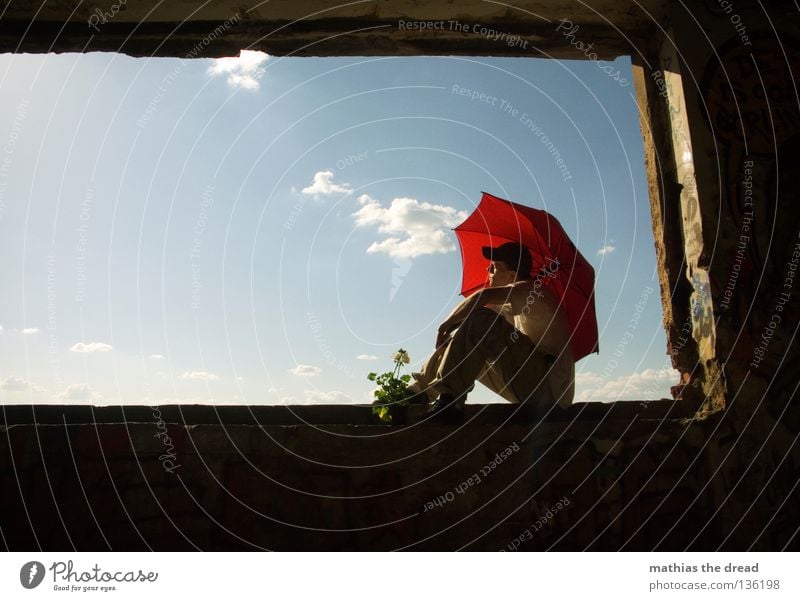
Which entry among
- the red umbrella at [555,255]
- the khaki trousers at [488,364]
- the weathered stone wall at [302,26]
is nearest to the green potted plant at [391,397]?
the khaki trousers at [488,364]

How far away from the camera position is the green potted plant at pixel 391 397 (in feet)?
12.0

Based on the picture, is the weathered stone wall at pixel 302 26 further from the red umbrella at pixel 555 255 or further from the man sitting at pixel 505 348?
the man sitting at pixel 505 348

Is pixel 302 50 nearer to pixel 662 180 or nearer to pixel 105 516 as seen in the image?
pixel 662 180

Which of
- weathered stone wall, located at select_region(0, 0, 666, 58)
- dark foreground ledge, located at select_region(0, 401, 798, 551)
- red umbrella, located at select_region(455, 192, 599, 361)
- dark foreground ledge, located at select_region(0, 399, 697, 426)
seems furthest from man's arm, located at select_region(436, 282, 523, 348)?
weathered stone wall, located at select_region(0, 0, 666, 58)

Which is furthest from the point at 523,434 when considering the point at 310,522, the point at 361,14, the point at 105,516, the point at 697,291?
the point at 361,14

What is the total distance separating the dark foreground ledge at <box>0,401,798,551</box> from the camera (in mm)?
3418

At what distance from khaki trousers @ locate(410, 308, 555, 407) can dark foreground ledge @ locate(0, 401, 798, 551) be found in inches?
12.4

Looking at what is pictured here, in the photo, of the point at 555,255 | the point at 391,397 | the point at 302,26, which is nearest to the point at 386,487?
the point at 391,397

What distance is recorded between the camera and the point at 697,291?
3.96 metres

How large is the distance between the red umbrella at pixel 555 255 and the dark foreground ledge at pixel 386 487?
1.29 m

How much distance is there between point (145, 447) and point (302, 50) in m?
3.37

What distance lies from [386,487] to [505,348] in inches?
49.4

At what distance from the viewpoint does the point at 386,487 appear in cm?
348

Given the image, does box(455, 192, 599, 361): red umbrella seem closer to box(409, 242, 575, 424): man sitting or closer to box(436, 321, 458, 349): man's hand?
box(409, 242, 575, 424): man sitting
